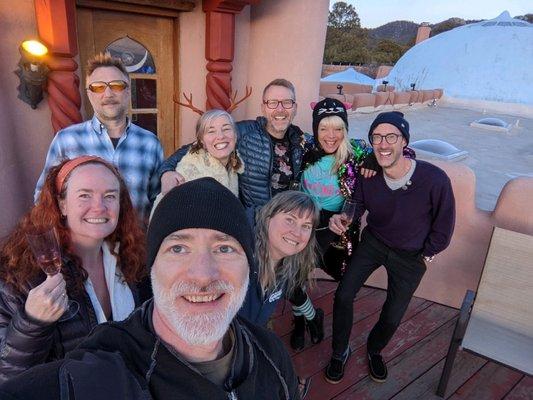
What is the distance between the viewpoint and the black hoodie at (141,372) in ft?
2.70

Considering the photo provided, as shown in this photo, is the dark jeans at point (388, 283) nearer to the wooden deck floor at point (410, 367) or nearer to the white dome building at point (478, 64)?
the wooden deck floor at point (410, 367)

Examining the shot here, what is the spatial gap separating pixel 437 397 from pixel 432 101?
75.5 ft

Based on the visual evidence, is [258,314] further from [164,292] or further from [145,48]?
[145,48]

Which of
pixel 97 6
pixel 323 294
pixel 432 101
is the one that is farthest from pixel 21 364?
pixel 432 101

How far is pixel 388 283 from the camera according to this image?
8.15 feet

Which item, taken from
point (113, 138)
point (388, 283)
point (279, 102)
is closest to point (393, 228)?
point (388, 283)

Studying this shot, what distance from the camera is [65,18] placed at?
266cm

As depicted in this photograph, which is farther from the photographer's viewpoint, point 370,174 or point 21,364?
point 370,174

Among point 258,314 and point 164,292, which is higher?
point 164,292

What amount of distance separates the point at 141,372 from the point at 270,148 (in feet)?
6.17

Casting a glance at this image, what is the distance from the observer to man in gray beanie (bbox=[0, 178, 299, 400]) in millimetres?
857

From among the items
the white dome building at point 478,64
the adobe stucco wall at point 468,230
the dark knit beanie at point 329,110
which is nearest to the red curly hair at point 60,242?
the dark knit beanie at point 329,110

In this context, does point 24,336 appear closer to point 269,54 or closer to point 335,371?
point 335,371

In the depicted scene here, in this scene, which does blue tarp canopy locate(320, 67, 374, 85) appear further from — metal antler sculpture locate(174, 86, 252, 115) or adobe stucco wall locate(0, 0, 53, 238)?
adobe stucco wall locate(0, 0, 53, 238)
